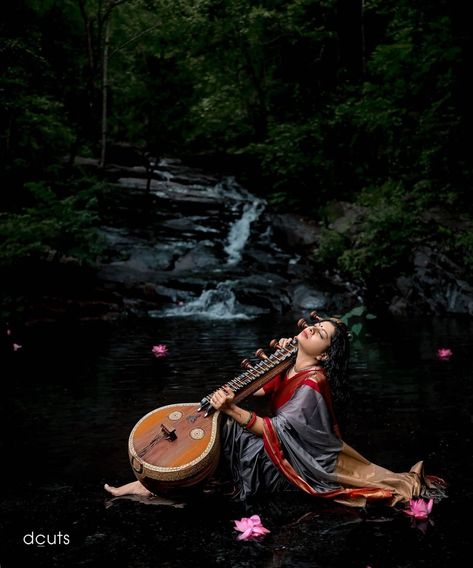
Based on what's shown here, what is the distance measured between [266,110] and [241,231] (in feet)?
22.1

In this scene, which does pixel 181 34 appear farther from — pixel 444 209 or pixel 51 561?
pixel 51 561

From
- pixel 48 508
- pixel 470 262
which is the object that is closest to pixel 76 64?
pixel 470 262

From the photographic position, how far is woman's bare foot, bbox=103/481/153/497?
3.97 metres

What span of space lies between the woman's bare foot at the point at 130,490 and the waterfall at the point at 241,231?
48.0ft

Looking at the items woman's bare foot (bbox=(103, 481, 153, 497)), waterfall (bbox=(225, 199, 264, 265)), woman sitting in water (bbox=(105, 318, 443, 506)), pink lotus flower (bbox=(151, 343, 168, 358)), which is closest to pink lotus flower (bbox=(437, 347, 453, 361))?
pink lotus flower (bbox=(151, 343, 168, 358))

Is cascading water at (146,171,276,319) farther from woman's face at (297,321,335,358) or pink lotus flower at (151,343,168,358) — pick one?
woman's face at (297,321,335,358)

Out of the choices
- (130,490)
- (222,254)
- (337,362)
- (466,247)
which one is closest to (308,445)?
(337,362)

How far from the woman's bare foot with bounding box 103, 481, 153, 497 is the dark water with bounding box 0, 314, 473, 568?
0.22 feet

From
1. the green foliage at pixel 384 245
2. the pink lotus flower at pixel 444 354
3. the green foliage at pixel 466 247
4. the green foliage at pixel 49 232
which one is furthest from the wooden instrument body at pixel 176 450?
the green foliage at pixel 384 245

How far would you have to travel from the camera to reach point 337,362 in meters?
4.01

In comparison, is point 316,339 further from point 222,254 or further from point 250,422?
point 222,254

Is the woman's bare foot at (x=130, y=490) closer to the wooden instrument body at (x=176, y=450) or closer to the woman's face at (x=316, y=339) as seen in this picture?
the wooden instrument body at (x=176, y=450)

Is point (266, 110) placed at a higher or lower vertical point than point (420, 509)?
higher

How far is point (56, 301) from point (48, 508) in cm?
1052
